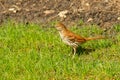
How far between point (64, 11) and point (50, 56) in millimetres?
1906

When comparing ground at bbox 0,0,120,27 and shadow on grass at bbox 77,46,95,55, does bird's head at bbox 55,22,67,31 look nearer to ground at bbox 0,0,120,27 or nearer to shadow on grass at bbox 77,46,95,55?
shadow on grass at bbox 77,46,95,55

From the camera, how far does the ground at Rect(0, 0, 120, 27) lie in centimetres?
927

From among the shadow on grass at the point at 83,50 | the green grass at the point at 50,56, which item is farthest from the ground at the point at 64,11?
the shadow on grass at the point at 83,50

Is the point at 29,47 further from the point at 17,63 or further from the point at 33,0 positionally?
the point at 33,0

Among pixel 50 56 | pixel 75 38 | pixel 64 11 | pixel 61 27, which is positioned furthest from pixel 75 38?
pixel 64 11

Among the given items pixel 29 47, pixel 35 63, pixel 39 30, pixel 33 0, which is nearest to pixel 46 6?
A: pixel 33 0

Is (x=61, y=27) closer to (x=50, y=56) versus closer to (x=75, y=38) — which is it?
(x=75, y=38)

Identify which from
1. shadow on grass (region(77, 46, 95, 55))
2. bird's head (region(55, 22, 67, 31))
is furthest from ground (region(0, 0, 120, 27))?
bird's head (region(55, 22, 67, 31))

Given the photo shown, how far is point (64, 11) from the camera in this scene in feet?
31.7

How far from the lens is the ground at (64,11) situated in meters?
9.27

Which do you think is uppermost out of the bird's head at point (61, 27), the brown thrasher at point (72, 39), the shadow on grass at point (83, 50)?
the bird's head at point (61, 27)

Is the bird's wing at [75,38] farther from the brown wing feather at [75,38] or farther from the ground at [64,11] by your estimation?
the ground at [64,11]

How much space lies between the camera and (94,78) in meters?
7.21

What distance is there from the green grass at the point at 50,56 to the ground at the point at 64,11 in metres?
0.37
